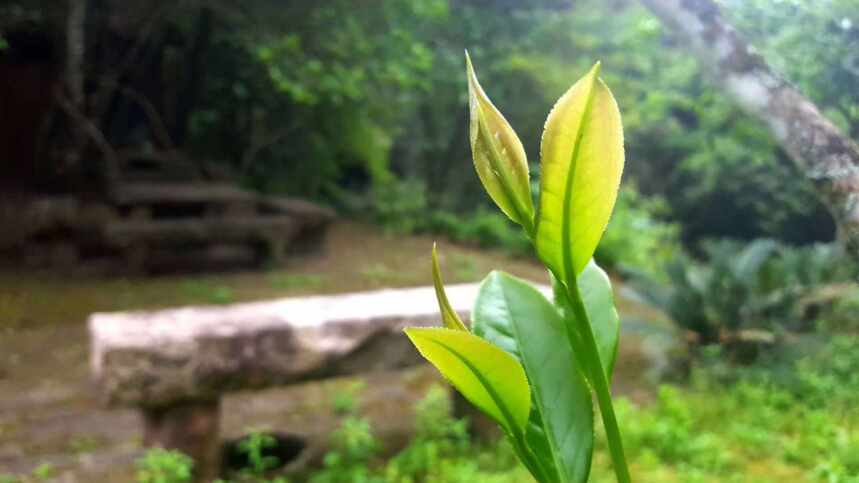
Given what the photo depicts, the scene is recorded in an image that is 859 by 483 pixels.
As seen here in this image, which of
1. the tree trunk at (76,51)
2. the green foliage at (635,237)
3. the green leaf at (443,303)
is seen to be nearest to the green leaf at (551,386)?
the green leaf at (443,303)

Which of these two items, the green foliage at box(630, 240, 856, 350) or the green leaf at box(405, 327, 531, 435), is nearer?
the green leaf at box(405, 327, 531, 435)

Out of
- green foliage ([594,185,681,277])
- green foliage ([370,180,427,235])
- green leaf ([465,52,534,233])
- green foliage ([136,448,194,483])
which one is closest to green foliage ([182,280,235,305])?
green foliage ([136,448,194,483])

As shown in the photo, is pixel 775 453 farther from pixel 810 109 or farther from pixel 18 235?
pixel 18 235

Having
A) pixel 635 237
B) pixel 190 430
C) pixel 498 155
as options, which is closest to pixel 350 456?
pixel 190 430

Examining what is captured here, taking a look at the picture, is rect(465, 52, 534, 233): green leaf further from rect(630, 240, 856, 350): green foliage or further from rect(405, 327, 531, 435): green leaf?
rect(630, 240, 856, 350): green foliage

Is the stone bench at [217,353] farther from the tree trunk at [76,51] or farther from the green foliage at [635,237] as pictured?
the green foliage at [635,237]

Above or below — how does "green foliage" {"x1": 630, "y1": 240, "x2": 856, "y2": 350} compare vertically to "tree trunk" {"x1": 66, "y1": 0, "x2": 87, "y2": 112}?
below
